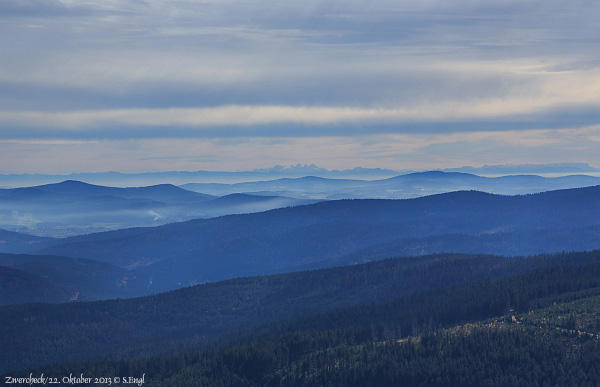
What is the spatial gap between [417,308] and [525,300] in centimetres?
3384

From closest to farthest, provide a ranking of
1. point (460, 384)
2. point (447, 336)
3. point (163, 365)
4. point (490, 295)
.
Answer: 1. point (460, 384)
2. point (447, 336)
3. point (163, 365)
4. point (490, 295)

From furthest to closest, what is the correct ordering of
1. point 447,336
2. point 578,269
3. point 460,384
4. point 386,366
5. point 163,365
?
point 578,269, point 163,365, point 447,336, point 386,366, point 460,384

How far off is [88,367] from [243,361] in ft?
123

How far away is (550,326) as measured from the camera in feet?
365

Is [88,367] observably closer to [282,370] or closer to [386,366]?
[282,370]

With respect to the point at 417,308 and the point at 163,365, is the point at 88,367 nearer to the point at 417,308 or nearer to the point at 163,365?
the point at 163,365

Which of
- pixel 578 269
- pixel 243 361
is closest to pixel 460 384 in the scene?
pixel 243 361

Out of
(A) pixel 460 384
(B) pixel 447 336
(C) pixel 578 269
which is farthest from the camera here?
(C) pixel 578 269

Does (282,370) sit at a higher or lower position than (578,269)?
lower

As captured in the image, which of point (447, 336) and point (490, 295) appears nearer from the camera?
point (447, 336)

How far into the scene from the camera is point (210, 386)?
4486 inches

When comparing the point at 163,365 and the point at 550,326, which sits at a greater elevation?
the point at 550,326

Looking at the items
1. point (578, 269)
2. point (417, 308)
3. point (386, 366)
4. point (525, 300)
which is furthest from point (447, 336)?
point (578, 269)

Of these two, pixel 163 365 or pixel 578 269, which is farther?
pixel 578 269
